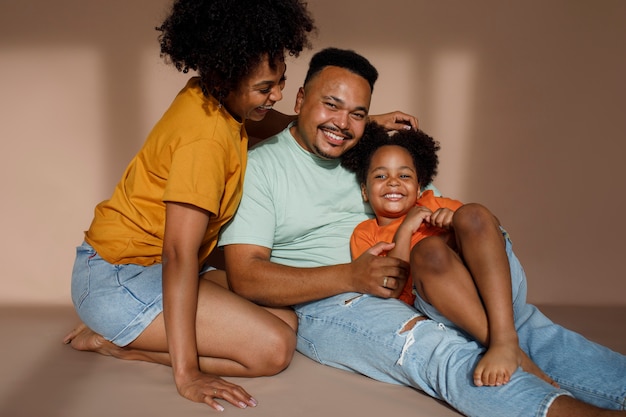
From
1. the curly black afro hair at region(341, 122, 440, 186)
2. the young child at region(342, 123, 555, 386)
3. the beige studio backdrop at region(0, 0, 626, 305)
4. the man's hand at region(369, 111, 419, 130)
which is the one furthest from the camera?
the beige studio backdrop at region(0, 0, 626, 305)

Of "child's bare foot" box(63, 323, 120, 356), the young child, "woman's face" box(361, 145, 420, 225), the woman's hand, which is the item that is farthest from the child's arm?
"child's bare foot" box(63, 323, 120, 356)

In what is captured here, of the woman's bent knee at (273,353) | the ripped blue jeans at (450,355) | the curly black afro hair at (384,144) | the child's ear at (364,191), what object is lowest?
the woman's bent knee at (273,353)

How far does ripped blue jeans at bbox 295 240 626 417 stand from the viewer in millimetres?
1738

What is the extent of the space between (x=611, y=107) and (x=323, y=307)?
177 centimetres

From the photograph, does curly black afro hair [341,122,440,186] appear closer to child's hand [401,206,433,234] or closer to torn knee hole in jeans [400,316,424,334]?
child's hand [401,206,433,234]

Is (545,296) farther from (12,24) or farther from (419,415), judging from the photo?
(12,24)

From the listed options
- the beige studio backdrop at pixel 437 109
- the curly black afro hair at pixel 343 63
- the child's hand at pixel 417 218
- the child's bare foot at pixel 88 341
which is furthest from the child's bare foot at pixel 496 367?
the beige studio backdrop at pixel 437 109

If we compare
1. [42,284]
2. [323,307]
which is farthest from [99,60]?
[323,307]

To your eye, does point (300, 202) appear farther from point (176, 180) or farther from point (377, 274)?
point (176, 180)

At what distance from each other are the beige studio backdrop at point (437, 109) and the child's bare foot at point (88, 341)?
609 mm

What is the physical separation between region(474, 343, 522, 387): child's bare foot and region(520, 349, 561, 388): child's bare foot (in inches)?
3.4

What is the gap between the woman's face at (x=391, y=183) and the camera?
2.36 meters

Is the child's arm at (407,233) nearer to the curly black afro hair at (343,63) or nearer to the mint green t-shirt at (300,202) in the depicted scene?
the mint green t-shirt at (300,202)

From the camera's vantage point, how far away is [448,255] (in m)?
1.96
